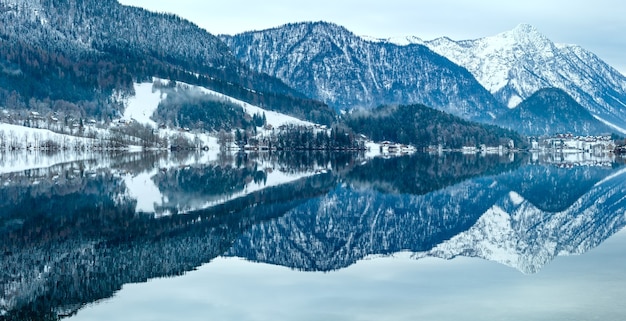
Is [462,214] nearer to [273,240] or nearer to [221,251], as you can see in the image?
[273,240]

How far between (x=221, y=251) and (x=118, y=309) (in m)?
11.0

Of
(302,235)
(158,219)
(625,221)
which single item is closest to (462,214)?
(625,221)

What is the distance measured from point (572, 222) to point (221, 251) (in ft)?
78.5

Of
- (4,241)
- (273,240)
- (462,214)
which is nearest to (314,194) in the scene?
(462,214)

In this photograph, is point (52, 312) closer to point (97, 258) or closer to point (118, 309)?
point (118, 309)

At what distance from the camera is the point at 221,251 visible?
108 feet

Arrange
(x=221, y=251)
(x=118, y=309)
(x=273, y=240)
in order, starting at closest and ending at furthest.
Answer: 1. (x=118, y=309)
2. (x=221, y=251)
3. (x=273, y=240)

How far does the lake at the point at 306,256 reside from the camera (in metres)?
22.3

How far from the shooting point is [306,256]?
3209cm

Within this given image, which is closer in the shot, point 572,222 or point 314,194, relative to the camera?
point 572,222

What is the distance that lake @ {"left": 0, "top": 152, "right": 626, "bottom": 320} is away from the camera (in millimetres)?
22266

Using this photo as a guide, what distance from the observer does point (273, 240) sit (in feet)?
119

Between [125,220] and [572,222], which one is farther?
[572,222]

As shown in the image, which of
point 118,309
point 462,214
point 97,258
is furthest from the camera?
point 462,214
